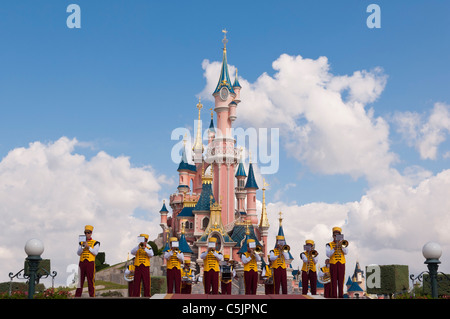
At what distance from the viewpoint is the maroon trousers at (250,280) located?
56.6 ft

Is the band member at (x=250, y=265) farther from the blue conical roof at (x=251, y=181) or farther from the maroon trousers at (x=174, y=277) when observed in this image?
the blue conical roof at (x=251, y=181)

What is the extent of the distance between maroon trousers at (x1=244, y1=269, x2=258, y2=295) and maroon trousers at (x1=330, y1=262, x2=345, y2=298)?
3313 mm

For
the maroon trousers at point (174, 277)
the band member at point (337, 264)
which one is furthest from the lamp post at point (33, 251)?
the band member at point (337, 264)

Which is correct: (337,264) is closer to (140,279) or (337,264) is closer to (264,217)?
(140,279)

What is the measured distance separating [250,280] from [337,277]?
3.70m

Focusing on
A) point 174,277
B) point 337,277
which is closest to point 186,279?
point 174,277

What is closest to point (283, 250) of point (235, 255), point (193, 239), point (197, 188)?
point (235, 255)

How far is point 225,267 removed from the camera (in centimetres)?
1877

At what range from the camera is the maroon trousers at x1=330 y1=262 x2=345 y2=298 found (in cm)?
1471

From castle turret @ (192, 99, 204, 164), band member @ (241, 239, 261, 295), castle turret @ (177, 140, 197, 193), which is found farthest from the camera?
castle turret @ (192, 99, 204, 164)

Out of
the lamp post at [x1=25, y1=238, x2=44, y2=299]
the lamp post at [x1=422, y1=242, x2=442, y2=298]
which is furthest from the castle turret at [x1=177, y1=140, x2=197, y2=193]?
the lamp post at [x1=422, y1=242, x2=442, y2=298]

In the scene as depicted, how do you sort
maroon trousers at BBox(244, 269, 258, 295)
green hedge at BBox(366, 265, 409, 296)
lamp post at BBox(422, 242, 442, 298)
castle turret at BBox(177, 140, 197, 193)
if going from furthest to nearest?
castle turret at BBox(177, 140, 197, 193), green hedge at BBox(366, 265, 409, 296), maroon trousers at BBox(244, 269, 258, 295), lamp post at BBox(422, 242, 442, 298)

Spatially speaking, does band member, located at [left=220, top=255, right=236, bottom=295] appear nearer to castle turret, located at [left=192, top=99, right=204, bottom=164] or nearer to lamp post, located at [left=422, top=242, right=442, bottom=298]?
lamp post, located at [left=422, top=242, right=442, bottom=298]
